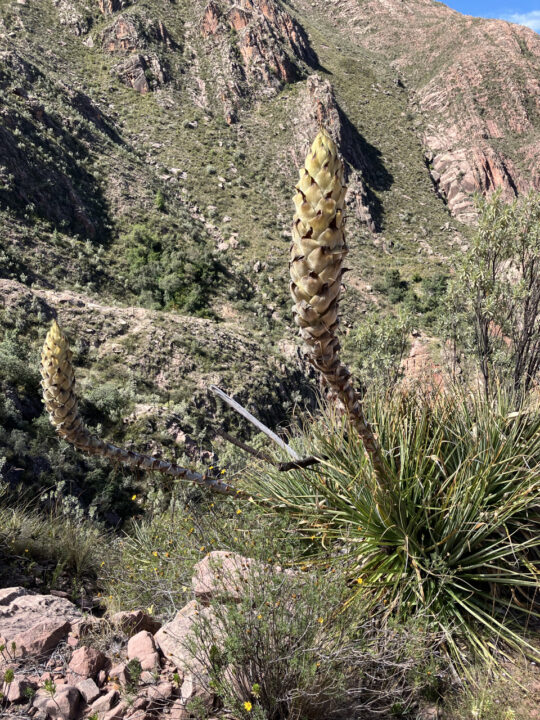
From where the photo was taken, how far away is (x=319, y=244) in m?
1.41

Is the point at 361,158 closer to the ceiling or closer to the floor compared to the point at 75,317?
closer to the ceiling

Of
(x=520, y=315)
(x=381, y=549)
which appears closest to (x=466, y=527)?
(x=381, y=549)

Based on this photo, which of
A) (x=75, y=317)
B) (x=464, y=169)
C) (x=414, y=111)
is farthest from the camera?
(x=414, y=111)

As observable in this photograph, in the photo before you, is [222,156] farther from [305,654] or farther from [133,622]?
[305,654]

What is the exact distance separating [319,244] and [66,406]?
152cm

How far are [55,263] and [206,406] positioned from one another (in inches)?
464

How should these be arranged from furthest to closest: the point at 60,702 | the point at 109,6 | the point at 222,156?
the point at 109,6, the point at 222,156, the point at 60,702

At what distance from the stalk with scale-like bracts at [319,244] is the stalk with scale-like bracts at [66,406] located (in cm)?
115

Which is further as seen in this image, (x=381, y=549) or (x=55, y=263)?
(x=55, y=263)

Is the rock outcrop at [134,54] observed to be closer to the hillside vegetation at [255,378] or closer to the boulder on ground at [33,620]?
the hillside vegetation at [255,378]

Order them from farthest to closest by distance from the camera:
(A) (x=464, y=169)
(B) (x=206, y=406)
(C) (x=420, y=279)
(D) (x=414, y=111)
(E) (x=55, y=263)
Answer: (D) (x=414, y=111) < (A) (x=464, y=169) < (C) (x=420, y=279) < (E) (x=55, y=263) < (B) (x=206, y=406)

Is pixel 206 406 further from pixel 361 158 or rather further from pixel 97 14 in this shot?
pixel 97 14

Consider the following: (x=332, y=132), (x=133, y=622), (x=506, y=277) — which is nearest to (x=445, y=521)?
(x=133, y=622)

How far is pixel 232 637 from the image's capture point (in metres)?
1.86
